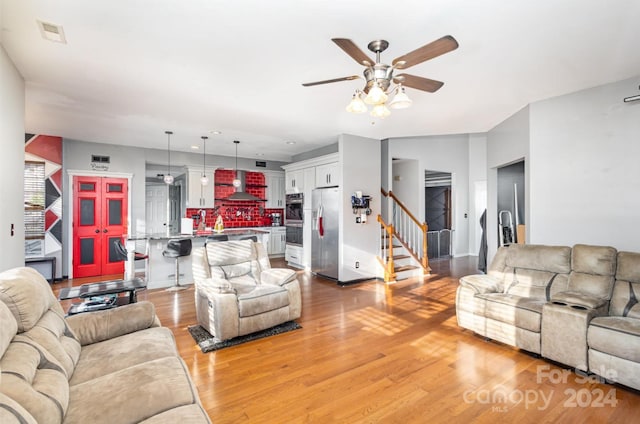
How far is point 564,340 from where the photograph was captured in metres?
2.54

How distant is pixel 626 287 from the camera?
2686 millimetres

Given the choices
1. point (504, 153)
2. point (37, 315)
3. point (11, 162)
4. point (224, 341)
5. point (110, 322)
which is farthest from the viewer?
point (504, 153)

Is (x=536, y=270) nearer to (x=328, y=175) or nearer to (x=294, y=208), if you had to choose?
(x=328, y=175)

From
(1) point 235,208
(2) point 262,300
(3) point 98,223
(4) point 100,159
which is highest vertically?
(4) point 100,159

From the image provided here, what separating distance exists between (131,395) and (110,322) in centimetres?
102

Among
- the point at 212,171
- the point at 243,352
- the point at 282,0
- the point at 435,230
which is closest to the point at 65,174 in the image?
the point at 212,171

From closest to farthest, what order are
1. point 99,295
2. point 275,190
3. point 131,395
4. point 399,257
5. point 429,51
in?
1. point 131,395
2. point 429,51
3. point 99,295
4. point 399,257
5. point 275,190

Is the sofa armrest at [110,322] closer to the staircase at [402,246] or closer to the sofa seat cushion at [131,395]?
the sofa seat cushion at [131,395]

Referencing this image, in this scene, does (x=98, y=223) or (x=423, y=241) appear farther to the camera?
(x=423, y=241)

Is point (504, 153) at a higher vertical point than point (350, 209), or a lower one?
higher

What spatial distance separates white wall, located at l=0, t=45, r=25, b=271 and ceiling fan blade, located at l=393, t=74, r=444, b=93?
3316 mm

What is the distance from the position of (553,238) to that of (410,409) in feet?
10.3

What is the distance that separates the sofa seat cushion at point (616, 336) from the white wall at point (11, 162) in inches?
195

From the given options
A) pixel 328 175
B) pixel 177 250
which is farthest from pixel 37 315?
pixel 328 175
